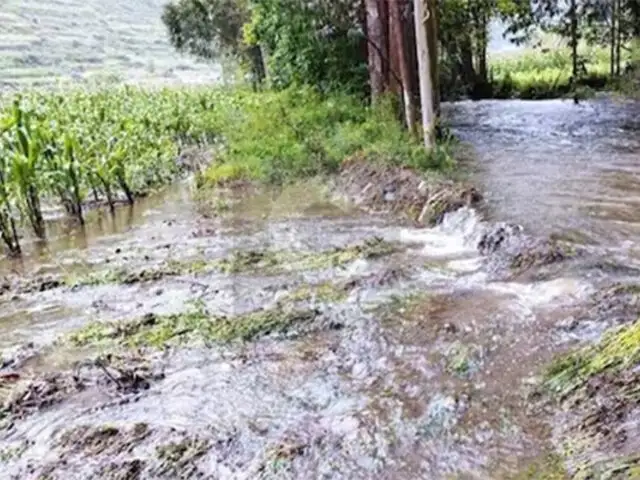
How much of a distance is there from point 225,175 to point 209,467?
8620mm

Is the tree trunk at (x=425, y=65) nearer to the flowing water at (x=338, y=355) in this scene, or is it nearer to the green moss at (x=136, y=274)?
the flowing water at (x=338, y=355)

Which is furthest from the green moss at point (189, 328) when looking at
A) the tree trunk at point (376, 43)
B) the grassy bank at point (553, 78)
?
the grassy bank at point (553, 78)

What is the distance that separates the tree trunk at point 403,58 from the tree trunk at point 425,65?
918 mm

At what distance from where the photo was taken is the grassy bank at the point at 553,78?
809 inches

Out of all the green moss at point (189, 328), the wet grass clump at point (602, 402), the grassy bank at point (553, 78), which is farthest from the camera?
the grassy bank at point (553, 78)

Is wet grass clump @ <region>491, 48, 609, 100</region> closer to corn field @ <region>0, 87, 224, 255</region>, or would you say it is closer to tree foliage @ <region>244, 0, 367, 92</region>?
tree foliage @ <region>244, 0, 367, 92</region>

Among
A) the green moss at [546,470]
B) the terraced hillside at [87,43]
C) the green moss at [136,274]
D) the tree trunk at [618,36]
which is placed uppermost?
the terraced hillside at [87,43]

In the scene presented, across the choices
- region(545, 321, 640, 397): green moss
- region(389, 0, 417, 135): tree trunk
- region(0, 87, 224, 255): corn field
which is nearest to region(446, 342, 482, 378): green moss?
region(545, 321, 640, 397): green moss

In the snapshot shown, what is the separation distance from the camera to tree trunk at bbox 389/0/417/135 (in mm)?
10625

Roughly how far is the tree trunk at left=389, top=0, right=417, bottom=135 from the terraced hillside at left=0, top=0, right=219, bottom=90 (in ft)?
98.8

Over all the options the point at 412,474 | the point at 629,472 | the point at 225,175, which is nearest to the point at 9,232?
the point at 225,175

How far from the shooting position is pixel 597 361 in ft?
11.6

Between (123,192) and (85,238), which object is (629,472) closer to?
(85,238)

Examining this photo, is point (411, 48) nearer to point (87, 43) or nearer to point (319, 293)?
point (319, 293)
